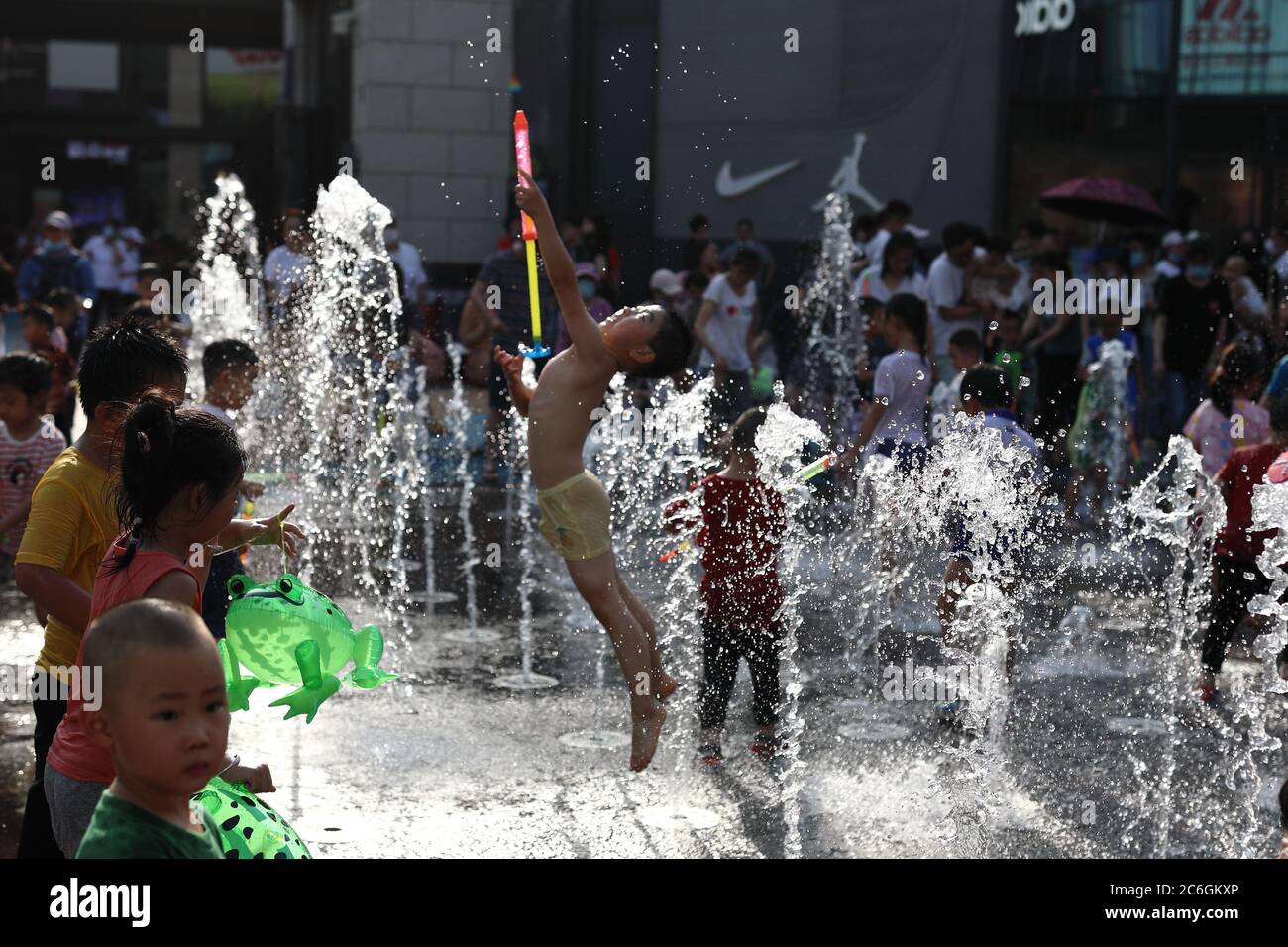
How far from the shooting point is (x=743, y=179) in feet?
58.7

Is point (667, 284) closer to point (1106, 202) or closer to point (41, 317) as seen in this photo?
point (1106, 202)

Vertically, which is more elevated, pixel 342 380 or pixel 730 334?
pixel 730 334

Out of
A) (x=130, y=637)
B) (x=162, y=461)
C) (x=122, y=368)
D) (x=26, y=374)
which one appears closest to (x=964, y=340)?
(x=26, y=374)

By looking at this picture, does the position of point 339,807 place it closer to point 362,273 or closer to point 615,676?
point 615,676

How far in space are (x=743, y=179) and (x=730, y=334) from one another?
608 cm

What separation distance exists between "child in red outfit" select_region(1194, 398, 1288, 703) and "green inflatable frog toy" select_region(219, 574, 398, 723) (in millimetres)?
4001

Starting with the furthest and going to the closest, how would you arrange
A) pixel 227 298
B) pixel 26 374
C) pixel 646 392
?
1. pixel 227 298
2. pixel 646 392
3. pixel 26 374

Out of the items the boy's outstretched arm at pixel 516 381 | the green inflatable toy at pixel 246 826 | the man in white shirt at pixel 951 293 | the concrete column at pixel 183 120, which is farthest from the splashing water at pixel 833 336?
the concrete column at pixel 183 120

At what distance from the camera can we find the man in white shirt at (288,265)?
11.7m

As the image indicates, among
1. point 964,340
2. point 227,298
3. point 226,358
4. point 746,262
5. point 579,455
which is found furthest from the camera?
point 227,298

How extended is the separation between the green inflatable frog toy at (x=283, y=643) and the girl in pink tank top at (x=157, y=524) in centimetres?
45

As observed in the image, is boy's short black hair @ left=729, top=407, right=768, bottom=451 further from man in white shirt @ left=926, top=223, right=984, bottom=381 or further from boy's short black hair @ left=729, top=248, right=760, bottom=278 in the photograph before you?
boy's short black hair @ left=729, top=248, right=760, bottom=278

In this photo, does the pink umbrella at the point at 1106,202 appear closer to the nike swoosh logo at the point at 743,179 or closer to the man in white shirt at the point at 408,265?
the nike swoosh logo at the point at 743,179
